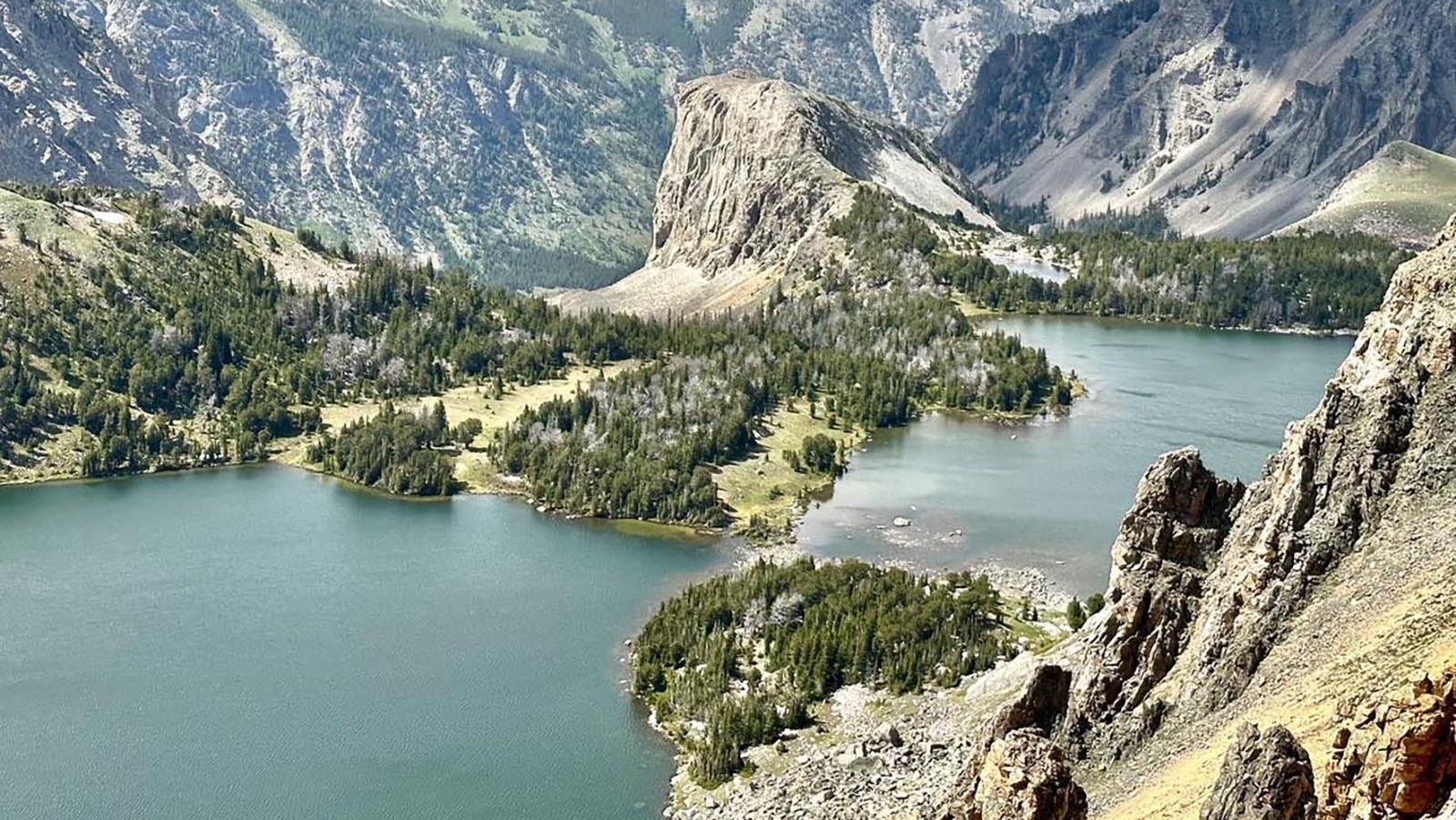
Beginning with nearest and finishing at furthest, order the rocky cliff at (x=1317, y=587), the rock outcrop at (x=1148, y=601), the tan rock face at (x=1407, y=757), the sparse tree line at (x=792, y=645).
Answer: the tan rock face at (x=1407, y=757) → the rocky cliff at (x=1317, y=587) → the rock outcrop at (x=1148, y=601) → the sparse tree line at (x=792, y=645)

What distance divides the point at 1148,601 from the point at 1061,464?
88103 mm

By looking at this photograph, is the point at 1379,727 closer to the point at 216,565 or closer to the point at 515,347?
the point at 216,565

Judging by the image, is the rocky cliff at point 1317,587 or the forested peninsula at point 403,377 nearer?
the rocky cliff at point 1317,587

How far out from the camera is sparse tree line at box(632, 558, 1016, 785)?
3019 inches

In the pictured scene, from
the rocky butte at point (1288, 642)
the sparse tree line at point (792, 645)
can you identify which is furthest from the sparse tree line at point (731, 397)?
the rocky butte at point (1288, 642)

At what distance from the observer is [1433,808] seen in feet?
96.1

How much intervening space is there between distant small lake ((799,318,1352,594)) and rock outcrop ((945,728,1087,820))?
60.2 meters

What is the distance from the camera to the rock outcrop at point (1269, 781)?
3291 cm

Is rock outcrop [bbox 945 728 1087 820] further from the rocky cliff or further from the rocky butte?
the rocky cliff

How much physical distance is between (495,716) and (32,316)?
109 m

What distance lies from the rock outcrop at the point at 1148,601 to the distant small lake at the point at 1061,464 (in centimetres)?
4197

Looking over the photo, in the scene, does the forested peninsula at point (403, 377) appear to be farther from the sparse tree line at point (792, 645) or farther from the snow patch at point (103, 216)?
the sparse tree line at point (792, 645)

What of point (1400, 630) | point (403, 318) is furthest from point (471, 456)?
point (1400, 630)

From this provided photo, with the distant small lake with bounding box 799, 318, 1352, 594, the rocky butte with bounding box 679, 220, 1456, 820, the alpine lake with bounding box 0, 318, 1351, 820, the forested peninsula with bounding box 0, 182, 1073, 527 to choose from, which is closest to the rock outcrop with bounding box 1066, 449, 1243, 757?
the rocky butte with bounding box 679, 220, 1456, 820
